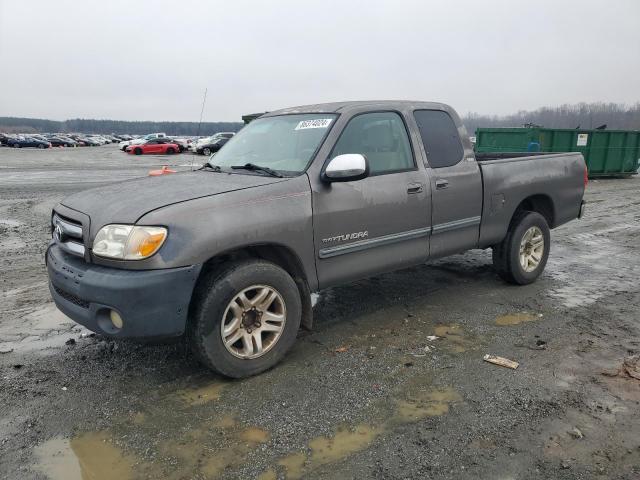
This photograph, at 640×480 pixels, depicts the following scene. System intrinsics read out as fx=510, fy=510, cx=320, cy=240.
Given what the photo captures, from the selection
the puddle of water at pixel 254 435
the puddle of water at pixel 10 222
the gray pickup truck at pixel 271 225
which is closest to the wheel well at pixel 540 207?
the gray pickup truck at pixel 271 225

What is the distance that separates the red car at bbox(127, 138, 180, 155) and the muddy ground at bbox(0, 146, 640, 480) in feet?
127

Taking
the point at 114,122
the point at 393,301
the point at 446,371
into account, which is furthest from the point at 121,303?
the point at 114,122

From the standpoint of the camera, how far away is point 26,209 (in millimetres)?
10711

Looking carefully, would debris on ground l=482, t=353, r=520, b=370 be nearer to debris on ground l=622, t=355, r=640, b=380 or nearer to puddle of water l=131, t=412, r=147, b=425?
debris on ground l=622, t=355, r=640, b=380

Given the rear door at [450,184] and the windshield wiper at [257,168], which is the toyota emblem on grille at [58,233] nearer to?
the windshield wiper at [257,168]

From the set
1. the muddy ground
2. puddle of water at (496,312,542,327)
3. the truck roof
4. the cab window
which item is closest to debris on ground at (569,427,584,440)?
the muddy ground

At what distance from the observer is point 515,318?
4707 mm

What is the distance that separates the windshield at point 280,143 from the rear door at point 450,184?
106 cm

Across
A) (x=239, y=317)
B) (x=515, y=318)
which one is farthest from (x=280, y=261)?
(x=515, y=318)

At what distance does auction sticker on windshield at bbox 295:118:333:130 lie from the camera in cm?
416

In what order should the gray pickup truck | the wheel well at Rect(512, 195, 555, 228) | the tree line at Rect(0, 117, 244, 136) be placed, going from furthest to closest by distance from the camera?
the tree line at Rect(0, 117, 244, 136) → the wheel well at Rect(512, 195, 555, 228) → the gray pickup truck

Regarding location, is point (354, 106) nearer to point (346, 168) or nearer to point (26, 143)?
point (346, 168)

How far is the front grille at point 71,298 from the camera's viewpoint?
3.28 metres

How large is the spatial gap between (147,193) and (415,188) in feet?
7.17
